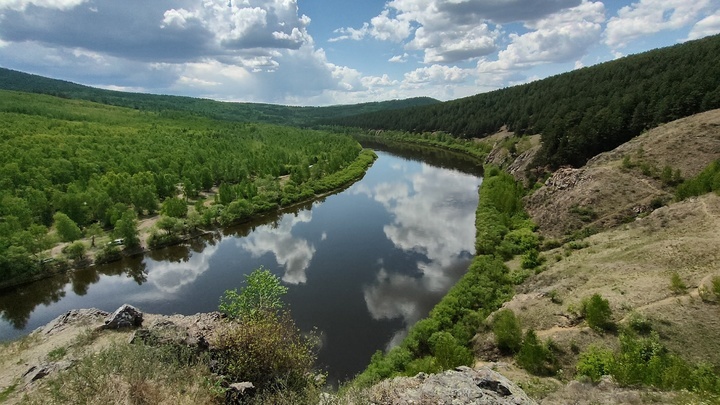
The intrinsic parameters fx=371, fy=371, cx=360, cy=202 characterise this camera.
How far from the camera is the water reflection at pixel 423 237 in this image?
41344 mm

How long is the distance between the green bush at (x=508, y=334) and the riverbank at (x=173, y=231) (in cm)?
5155

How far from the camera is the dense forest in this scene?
2190 inches

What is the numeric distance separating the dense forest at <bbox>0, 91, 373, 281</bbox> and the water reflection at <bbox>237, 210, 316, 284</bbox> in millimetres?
6828

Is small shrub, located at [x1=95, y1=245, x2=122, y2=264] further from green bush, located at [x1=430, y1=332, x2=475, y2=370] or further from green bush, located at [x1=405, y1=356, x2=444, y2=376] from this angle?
green bush, located at [x1=430, y1=332, x2=475, y2=370]

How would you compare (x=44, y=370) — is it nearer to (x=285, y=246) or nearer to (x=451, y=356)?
(x=451, y=356)

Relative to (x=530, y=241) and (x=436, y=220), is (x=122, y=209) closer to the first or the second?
(x=436, y=220)

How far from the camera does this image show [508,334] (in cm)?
2800

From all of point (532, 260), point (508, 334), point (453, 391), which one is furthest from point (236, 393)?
point (532, 260)

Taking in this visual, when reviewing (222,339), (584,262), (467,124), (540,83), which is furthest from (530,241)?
(540,83)

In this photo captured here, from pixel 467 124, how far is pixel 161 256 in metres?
149

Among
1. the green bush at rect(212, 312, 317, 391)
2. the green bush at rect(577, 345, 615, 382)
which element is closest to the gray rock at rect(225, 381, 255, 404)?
the green bush at rect(212, 312, 317, 391)

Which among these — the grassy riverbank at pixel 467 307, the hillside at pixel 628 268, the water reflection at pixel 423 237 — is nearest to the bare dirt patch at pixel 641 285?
the hillside at pixel 628 268

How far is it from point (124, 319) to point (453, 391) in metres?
21.5

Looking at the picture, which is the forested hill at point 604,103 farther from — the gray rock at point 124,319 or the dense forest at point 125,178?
the gray rock at point 124,319
